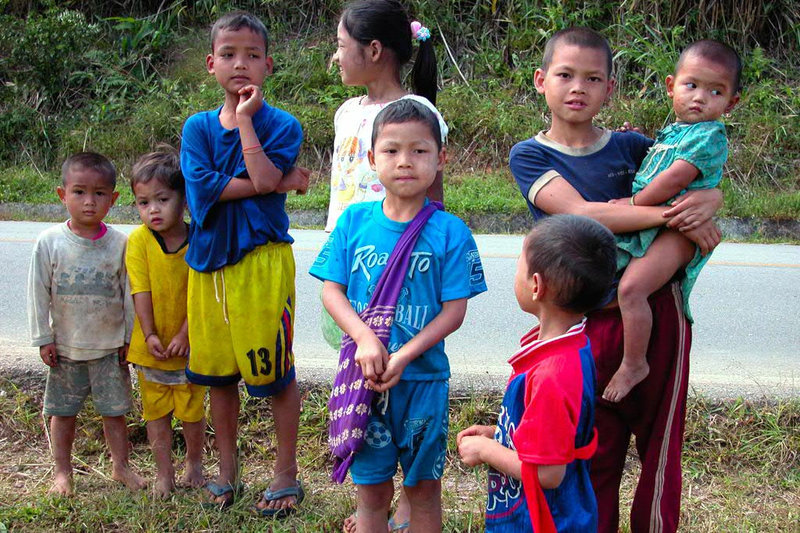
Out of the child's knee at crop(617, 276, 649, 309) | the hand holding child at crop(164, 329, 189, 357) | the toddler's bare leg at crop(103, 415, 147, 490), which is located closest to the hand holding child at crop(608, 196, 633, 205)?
the child's knee at crop(617, 276, 649, 309)

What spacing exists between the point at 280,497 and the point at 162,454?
0.53 meters

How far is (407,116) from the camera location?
8.82ft

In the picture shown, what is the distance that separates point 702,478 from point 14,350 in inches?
139

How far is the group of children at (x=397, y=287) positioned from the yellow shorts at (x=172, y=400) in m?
0.01

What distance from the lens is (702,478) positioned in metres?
3.61

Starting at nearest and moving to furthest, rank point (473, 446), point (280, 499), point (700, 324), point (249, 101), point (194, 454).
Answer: point (473, 446)
point (249, 101)
point (280, 499)
point (194, 454)
point (700, 324)

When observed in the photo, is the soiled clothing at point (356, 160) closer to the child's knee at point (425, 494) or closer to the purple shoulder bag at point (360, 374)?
the purple shoulder bag at point (360, 374)

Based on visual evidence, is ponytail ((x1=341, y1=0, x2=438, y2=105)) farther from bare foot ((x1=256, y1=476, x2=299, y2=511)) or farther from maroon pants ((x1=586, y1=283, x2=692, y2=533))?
bare foot ((x1=256, y1=476, x2=299, y2=511))

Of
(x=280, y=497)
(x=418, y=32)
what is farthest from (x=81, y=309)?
(x=418, y=32)

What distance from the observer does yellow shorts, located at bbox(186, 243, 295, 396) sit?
316 centimetres

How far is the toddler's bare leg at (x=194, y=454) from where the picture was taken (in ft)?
11.5

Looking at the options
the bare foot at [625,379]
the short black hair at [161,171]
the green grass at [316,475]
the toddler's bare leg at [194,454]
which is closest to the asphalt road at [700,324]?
the green grass at [316,475]

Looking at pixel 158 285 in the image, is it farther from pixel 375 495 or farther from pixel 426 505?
pixel 426 505

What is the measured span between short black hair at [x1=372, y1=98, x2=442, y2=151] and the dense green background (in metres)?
6.77
